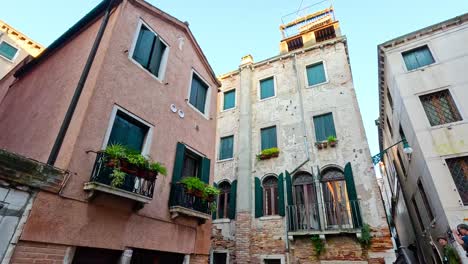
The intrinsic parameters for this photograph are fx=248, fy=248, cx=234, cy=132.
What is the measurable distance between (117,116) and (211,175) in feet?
12.5

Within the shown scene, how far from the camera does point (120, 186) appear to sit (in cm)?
499

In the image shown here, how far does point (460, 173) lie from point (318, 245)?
570 centimetres

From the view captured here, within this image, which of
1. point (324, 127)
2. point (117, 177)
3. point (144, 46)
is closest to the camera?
point (117, 177)

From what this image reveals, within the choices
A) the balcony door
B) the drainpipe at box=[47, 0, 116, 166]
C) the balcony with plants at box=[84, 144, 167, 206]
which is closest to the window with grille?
the balcony door

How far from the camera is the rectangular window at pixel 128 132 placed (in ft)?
19.0

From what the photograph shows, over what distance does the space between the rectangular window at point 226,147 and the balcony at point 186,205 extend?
719cm

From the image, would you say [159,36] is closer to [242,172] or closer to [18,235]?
[18,235]

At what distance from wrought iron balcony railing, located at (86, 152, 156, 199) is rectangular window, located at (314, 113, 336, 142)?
917 cm

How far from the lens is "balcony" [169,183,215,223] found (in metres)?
6.36

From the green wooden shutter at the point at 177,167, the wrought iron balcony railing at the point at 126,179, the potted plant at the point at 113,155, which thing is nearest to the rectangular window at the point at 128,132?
the potted plant at the point at 113,155

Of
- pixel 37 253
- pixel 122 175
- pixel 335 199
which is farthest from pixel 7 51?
pixel 335 199

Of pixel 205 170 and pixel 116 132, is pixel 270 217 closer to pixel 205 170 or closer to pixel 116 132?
pixel 205 170

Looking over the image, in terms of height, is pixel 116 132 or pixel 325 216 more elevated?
pixel 116 132

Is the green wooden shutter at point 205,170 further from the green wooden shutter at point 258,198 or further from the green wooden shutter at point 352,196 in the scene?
the green wooden shutter at point 352,196
